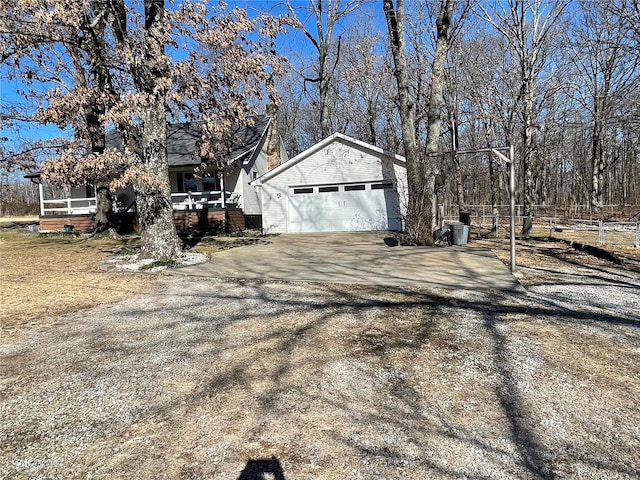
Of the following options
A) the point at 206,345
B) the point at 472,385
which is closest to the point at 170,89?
the point at 206,345

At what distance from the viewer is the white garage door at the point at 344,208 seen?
17703 mm

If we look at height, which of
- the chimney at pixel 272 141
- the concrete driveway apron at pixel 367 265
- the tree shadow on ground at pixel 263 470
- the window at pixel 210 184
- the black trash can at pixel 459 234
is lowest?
Result: the tree shadow on ground at pixel 263 470

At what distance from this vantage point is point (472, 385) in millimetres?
3361

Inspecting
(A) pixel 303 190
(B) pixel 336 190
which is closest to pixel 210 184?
(A) pixel 303 190

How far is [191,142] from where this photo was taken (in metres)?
20.2

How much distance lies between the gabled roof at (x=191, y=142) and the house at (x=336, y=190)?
1.90 metres

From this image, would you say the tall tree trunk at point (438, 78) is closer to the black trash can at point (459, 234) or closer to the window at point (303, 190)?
the black trash can at point (459, 234)

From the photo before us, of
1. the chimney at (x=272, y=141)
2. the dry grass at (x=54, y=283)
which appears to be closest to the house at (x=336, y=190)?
the chimney at (x=272, y=141)

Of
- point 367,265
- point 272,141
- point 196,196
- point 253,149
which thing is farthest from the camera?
point 272,141

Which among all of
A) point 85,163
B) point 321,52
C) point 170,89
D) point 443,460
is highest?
point 321,52

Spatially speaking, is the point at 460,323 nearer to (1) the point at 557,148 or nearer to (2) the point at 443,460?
(2) the point at 443,460

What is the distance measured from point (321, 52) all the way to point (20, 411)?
20.5 meters

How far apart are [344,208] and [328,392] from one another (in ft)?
50.0

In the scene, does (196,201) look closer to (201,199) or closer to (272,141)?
(201,199)
